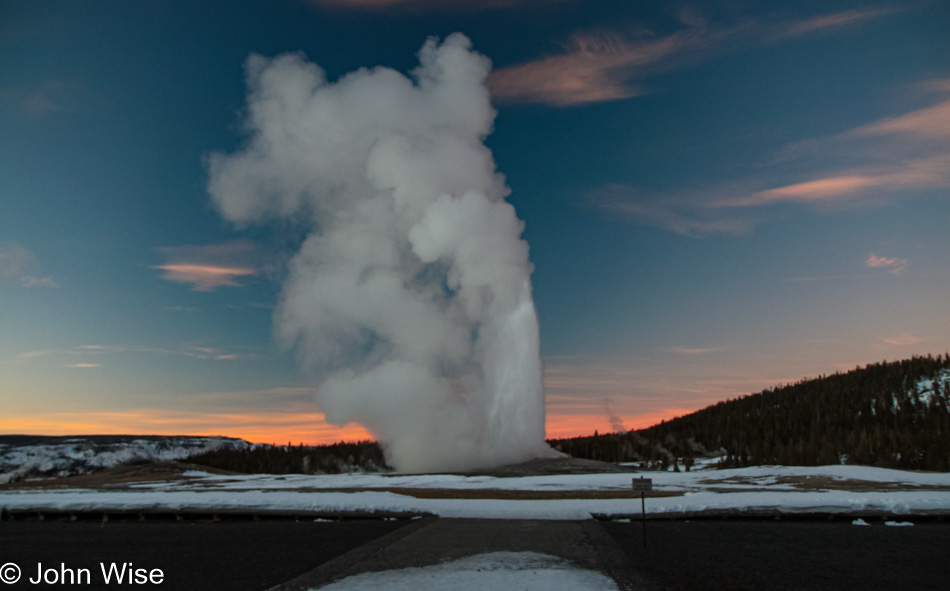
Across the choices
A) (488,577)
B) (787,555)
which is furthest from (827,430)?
(488,577)

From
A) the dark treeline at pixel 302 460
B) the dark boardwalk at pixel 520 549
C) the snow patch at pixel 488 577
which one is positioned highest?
the snow patch at pixel 488 577

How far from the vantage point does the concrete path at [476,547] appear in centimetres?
1609

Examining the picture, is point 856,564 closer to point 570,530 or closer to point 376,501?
point 570,530

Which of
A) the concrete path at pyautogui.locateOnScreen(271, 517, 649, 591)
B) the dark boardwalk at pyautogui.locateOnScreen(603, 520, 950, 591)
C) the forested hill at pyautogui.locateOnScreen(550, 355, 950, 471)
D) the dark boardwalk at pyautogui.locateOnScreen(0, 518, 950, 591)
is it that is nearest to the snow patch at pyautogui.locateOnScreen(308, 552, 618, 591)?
the concrete path at pyautogui.locateOnScreen(271, 517, 649, 591)

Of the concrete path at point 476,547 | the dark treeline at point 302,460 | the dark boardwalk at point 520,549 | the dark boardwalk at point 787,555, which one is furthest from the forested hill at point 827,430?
the concrete path at point 476,547

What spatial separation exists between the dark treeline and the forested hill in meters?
40.1

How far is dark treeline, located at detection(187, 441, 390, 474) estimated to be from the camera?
12525 cm

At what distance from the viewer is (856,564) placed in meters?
17.4

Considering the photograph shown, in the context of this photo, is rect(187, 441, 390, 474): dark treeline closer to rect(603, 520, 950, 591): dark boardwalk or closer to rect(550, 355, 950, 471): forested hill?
rect(550, 355, 950, 471): forested hill

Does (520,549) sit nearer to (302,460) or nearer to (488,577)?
(488,577)

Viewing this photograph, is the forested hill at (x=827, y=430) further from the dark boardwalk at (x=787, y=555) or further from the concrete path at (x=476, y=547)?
the concrete path at (x=476, y=547)

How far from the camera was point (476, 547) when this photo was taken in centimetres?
1983

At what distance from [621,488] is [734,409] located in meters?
166

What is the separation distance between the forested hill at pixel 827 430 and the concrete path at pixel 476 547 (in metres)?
79.9
